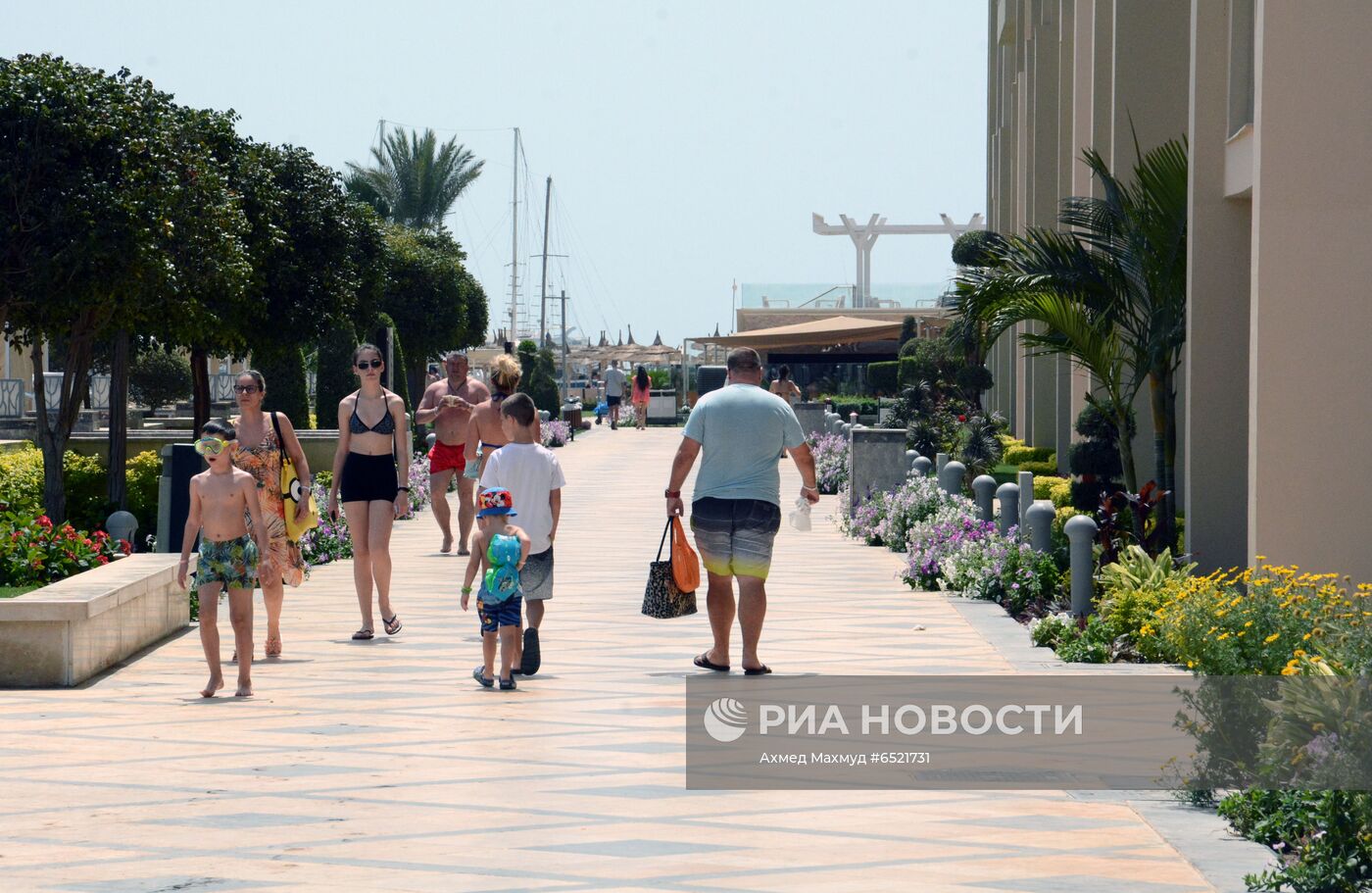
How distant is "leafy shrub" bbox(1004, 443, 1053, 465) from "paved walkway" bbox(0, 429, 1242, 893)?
11636 millimetres

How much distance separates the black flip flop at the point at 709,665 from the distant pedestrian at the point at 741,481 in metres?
0.28

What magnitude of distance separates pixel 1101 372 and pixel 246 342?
12.5m

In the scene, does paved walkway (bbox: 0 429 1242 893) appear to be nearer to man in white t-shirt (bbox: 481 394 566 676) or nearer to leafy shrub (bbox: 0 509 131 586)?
man in white t-shirt (bbox: 481 394 566 676)

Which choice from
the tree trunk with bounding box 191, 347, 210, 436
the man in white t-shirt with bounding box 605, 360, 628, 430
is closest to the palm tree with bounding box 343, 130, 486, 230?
the man in white t-shirt with bounding box 605, 360, 628, 430

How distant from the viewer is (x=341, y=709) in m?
7.96

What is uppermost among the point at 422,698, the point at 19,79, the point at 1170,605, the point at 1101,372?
the point at 19,79

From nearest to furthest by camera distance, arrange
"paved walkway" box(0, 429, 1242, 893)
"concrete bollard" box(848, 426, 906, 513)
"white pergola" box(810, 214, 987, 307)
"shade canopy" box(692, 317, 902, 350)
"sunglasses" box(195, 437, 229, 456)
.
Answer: "paved walkway" box(0, 429, 1242, 893) → "sunglasses" box(195, 437, 229, 456) → "concrete bollard" box(848, 426, 906, 513) → "shade canopy" box(692, 317, 902, 350) → "white pergola" box(810, 214, 987, 307)

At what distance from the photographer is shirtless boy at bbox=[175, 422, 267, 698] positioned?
8.30 metres

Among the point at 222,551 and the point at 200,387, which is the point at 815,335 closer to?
the point at 200,387

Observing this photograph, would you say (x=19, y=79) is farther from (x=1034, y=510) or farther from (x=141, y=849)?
(x=141, y=849)

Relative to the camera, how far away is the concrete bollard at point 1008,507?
1252 cm

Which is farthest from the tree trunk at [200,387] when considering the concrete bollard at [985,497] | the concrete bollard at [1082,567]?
the concrete bollard at [1082,567]

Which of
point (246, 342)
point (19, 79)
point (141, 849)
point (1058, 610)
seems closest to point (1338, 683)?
point (141, 849)

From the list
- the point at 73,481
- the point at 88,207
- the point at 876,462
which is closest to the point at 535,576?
the point at 88,207
